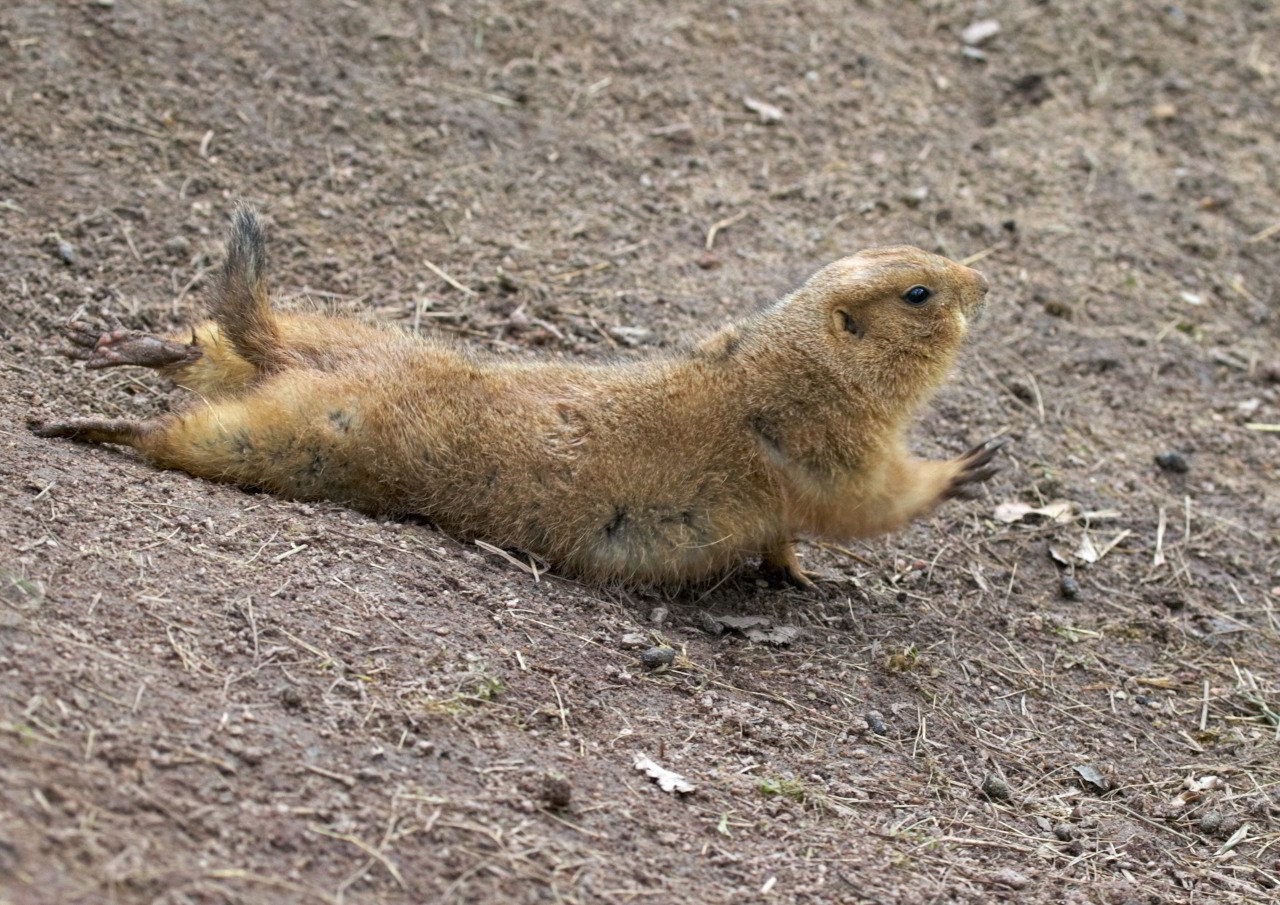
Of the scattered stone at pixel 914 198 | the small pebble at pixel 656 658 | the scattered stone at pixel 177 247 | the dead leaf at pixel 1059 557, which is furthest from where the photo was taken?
the scattered stone at pixel 914 198

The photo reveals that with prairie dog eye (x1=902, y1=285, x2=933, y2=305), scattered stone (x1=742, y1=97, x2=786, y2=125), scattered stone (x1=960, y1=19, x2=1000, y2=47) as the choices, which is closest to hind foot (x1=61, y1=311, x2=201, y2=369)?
prairie dog eye (x1=902, y1=285, x2=933, y2=305)

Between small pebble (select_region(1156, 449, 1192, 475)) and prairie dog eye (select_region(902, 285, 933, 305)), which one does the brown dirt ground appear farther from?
prairie dog eye (select_region(902, 285, 933, 305))

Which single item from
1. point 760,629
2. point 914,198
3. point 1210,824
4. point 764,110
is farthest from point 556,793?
point 764,110

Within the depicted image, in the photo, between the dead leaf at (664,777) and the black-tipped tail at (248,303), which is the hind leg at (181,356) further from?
the dead leaf at (664,777)

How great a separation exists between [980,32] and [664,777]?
812cm

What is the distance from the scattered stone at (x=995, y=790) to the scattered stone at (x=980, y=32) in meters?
7.32

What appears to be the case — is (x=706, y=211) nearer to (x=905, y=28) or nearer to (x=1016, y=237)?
(x=1016, y=237)

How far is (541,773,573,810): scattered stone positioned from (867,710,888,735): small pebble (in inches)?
64.5

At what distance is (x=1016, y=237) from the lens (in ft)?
29.8

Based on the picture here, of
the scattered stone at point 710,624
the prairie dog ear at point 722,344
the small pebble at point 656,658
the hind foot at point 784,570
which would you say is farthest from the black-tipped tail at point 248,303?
the hind foot at point 784,570

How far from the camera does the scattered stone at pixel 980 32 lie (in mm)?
10734

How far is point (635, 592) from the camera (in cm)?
600

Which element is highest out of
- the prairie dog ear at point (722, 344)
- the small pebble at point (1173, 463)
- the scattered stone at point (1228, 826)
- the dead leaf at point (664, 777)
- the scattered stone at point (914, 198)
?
the prairie dog ear at point (722, 344)

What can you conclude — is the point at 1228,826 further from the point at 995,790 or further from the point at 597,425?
the point at 597,425
